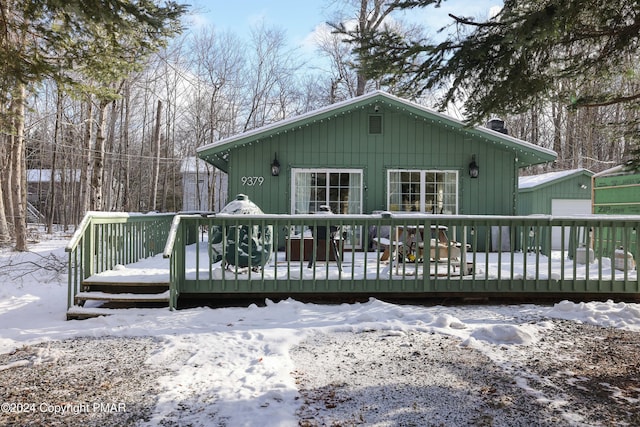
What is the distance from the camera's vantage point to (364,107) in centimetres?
984

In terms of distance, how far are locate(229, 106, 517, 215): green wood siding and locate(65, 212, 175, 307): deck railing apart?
8.06ft

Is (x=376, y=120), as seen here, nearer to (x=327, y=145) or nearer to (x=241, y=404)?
(x=327, y=145)

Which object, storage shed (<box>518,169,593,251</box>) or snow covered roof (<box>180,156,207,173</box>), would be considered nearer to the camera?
storage shed (<box>518,169,593,251</box>)

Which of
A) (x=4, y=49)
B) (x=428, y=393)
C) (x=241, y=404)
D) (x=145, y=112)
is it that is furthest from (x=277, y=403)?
(x=145, y=112)

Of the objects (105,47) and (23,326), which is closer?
(23,326)

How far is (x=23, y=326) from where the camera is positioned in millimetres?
4539

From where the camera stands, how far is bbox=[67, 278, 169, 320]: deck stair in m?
4.84

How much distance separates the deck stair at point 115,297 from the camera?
15.9ft

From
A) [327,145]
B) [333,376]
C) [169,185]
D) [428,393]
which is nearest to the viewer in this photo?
[428,393]

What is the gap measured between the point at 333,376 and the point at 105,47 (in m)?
5.32

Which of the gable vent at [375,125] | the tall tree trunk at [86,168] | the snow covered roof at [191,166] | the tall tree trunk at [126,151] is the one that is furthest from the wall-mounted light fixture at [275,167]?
the snow covered roof at [191,166]

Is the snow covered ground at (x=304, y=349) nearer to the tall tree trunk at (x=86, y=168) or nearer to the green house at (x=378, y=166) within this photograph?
the green house at (x=378, y=166)

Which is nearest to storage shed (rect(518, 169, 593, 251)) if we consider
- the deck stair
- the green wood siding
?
the green wood siding

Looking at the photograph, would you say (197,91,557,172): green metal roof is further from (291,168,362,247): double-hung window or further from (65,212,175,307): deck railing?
(65,212,175,307): deck railing
